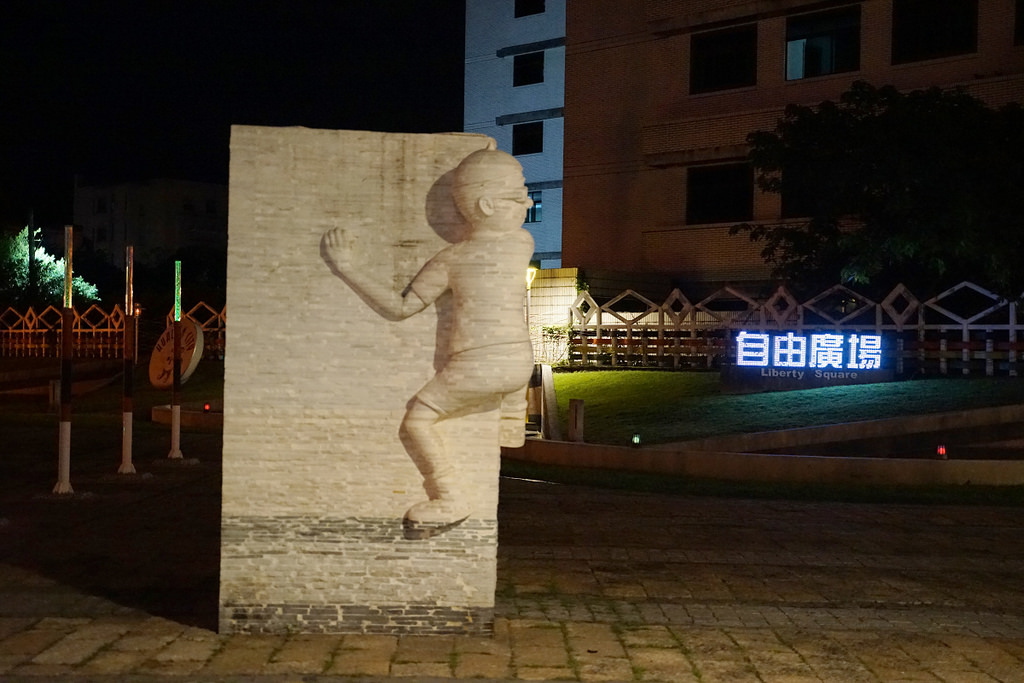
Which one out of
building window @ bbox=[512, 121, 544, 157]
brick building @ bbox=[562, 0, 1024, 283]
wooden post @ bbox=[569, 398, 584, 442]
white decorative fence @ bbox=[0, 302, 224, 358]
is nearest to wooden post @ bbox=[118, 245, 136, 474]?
wooden post @ bbox=[569, 398, 584, 442]

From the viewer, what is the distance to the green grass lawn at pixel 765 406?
59.1 feet

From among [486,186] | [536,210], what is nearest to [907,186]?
[486,186]

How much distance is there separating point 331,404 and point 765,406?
1400 centimetres

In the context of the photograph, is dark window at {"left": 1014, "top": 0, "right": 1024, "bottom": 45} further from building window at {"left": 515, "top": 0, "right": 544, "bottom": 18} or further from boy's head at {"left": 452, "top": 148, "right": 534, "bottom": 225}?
boy's head at {"left": 452, "top": 148, "right": 534, "bottom": 225}

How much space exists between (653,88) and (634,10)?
108 inches

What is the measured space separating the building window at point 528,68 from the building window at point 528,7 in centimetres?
157

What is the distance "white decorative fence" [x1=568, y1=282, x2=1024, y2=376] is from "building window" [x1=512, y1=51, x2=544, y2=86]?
14.4 metres

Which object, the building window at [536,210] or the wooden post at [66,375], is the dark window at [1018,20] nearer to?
the building window at [536,210]

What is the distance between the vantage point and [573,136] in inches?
1419

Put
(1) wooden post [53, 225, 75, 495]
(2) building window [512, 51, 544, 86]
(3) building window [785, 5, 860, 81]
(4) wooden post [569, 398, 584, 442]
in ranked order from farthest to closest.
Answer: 1. (2) building window [512, 51, 544, 86]
2. (3) building window [785, 5, 860, 81]
3. (4) wooden post [569, 398, 584, 442]
4. (1) wooden post [53, 225, 75, 495]

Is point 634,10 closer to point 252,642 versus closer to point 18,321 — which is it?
point 18,321

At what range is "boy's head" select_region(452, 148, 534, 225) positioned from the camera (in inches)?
258

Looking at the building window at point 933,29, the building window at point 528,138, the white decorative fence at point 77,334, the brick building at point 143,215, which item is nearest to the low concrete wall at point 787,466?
the building window at point 933,29

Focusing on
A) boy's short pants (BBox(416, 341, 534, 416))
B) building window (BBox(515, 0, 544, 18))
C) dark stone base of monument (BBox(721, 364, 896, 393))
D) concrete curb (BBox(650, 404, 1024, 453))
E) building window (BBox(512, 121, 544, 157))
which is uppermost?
building window (BBox(515, 0, 544, 18))
